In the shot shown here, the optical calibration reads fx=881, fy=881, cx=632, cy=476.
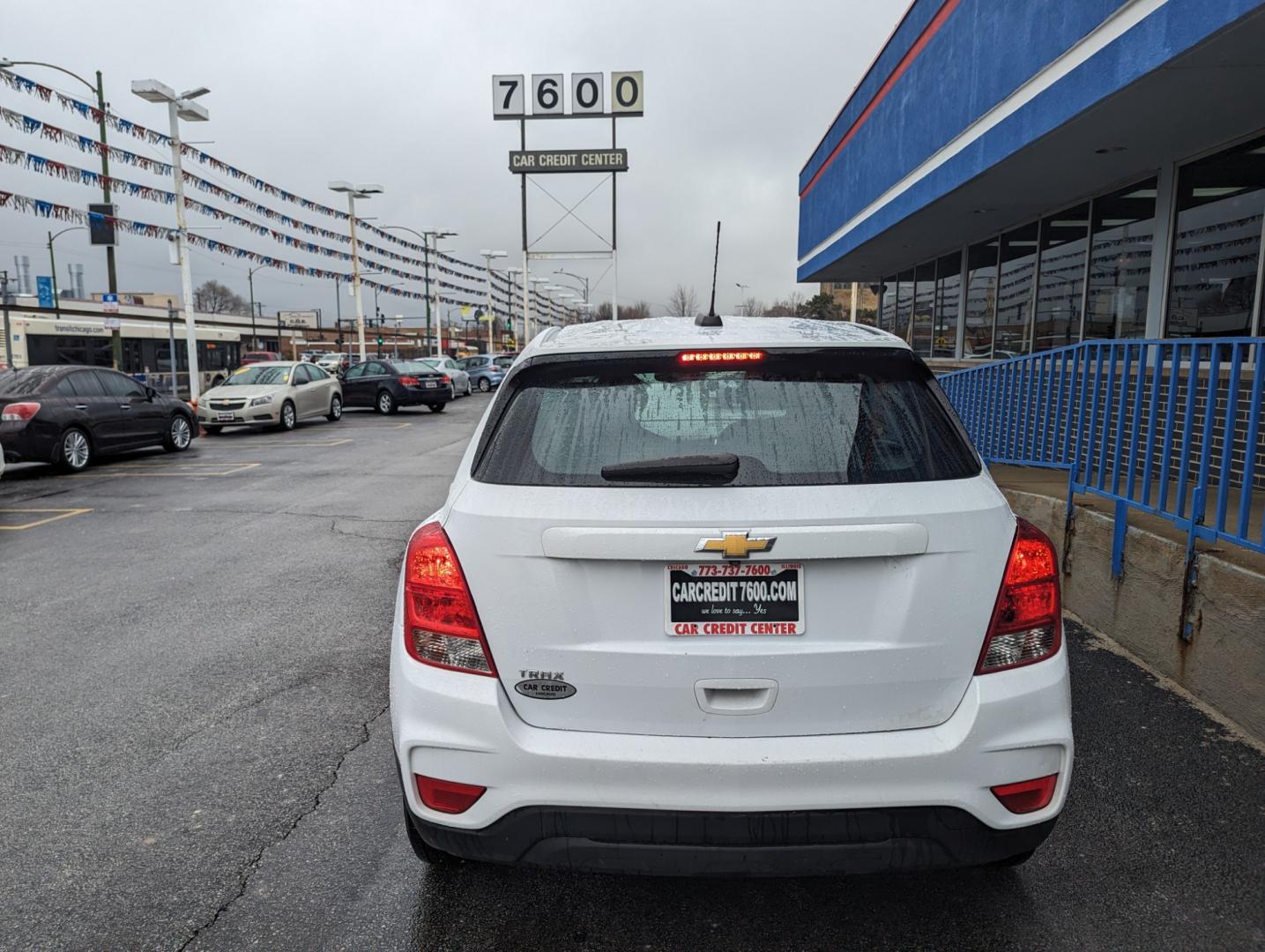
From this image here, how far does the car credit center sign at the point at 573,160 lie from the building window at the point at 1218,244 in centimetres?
3637

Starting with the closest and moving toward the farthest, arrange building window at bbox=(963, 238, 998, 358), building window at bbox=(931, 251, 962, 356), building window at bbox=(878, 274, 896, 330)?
building window at bbox=(963, 238, 998, 358), building window at bbox=(931, 251, 962, 356), building window at bbox=(878, 274, 896, 330)

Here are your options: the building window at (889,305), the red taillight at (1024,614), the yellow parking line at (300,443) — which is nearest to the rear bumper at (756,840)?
the red taillight at (1024,614)

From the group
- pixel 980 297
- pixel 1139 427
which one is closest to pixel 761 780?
pixel 1139 427

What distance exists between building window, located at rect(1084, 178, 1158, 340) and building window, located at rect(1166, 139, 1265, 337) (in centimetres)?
58

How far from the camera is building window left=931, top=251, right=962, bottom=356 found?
58.8ft

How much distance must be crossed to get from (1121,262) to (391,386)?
66.5ft

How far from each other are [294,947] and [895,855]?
66.4 inches

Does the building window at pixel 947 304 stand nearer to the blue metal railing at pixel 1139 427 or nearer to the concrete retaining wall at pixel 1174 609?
the blue metal railing at pixel 1139 427

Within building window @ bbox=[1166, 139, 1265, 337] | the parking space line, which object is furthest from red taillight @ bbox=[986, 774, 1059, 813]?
the parking space line

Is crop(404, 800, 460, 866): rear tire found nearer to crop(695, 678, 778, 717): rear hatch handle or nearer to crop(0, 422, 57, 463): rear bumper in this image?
crop(695, 678, 778, 717): rear hatch handle

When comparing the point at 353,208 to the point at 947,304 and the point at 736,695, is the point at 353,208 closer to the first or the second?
the point at 947,304

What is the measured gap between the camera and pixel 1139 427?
15.8 feet

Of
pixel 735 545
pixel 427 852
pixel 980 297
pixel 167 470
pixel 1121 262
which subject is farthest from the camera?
pixel 980 297

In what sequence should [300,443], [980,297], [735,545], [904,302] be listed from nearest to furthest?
[735,545] < [980,297] < [300,443] < [904,302]
